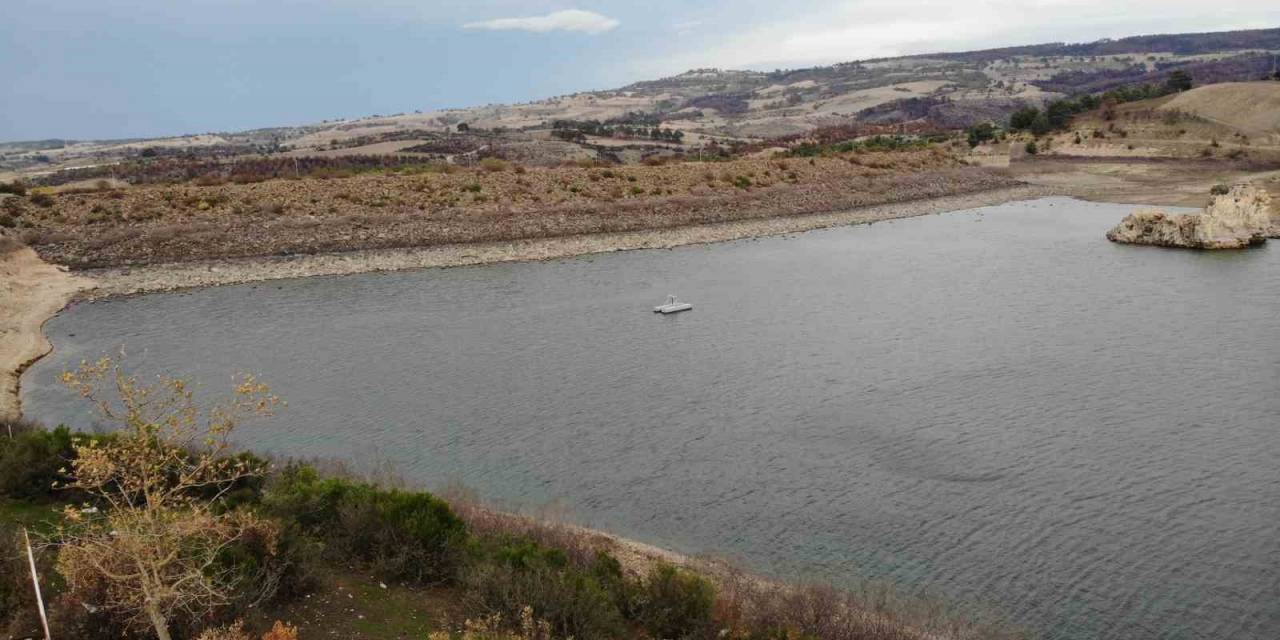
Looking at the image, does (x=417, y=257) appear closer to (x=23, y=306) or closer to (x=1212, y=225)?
(x=23, y=306)

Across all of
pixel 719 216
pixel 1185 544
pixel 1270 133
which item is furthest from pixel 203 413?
pixel 1270 133

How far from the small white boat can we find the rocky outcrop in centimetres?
2688

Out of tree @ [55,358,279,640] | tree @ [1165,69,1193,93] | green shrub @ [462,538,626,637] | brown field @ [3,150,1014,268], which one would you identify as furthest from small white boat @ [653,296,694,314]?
tree @ [1165,69,1193,93]

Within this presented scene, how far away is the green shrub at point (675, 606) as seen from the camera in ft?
31.7

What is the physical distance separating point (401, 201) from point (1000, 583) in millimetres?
43217

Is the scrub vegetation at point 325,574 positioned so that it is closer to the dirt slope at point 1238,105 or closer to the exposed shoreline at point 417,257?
the exposed shoreline at point 417,257

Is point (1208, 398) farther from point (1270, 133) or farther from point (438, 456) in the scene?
point (1270, 133)

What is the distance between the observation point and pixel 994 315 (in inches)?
1128

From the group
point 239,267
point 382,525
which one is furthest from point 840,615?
point 239,267

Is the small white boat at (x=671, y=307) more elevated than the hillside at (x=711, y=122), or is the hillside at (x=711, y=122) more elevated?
the hillside at (x=711, y=122)

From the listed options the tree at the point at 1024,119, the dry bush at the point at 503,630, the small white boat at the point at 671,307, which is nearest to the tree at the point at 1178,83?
the tree at the point at 1024,119

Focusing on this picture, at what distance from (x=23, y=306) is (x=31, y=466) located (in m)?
24.5

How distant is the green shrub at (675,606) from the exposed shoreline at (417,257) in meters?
33.2

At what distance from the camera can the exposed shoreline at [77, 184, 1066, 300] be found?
3750 cm
